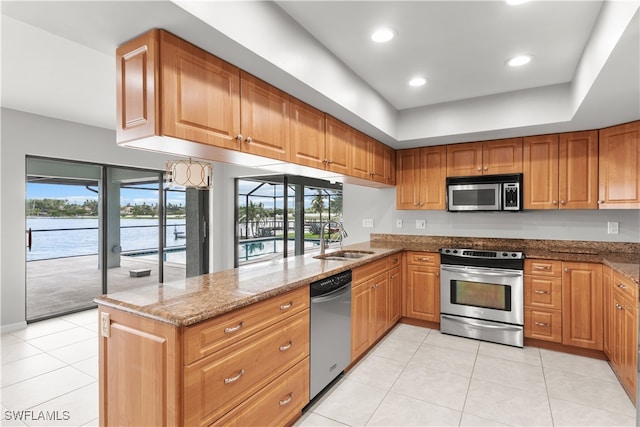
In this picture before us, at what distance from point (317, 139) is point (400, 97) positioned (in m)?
1.26

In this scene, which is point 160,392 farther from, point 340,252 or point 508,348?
point 508,348

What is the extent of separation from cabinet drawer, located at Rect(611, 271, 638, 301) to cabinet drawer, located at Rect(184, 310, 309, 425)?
2.20 meters

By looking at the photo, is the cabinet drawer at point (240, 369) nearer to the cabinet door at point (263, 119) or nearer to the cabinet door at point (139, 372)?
the cabinet door at point (139, 372)

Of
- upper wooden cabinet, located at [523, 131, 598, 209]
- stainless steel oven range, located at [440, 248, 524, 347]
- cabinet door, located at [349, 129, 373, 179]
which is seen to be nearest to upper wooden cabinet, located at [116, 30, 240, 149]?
cabinet door, located at [349, 129, 373, 179]

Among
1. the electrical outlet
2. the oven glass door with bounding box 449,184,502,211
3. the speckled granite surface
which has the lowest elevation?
the speckled granite surface


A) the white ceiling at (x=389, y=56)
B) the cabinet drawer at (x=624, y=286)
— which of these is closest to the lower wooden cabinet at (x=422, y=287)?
the white ceiling at (x=389, y=56)

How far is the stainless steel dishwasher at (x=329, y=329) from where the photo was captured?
7.71ft

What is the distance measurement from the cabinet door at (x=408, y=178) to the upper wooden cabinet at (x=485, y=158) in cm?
41

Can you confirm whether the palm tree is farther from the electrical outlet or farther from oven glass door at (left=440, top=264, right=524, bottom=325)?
oven glass door at (left=440, top=264, right=524, bottom=325)

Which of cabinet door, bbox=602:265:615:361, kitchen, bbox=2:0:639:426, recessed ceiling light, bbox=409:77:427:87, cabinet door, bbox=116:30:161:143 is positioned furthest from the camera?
kitchen, bbox=2:0:639:426

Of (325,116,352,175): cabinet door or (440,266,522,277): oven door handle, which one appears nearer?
(325,116,352,175): cabinet door

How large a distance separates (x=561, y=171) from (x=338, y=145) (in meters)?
2.41

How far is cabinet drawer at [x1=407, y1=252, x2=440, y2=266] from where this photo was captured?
12.6ft

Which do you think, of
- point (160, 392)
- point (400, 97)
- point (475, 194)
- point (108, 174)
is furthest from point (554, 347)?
point (108, 174)
